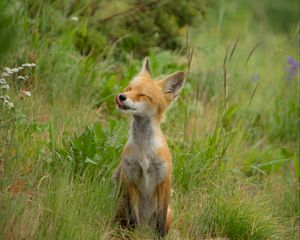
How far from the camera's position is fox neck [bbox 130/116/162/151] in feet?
19.4

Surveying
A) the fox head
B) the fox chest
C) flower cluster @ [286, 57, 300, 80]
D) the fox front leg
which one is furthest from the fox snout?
flower cluster @ [286, 57, 300, 80]

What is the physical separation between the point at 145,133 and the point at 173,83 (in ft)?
1.96

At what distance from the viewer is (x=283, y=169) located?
360 inches

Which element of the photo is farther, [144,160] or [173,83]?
[173,83]

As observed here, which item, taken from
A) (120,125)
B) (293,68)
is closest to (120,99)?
(120,125)

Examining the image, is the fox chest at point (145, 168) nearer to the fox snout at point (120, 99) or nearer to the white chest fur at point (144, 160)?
the white chest fur at point (144, 160)

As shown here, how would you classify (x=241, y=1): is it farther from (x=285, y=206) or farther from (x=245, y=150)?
(x=285, y=206)

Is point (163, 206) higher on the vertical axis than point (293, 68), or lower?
lower

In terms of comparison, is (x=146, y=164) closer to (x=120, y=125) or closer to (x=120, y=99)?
(x=120, y=99)

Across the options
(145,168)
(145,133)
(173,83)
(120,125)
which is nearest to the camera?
(145,168)

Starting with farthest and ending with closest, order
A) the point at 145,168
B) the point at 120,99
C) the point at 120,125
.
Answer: the point at 120,125 < the point at 145,168 < the point at 120,99

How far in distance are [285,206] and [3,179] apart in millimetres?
3490

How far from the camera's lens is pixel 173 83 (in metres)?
6.21

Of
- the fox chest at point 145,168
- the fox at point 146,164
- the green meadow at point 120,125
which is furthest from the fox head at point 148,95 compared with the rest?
the green meadow at point 120,125
